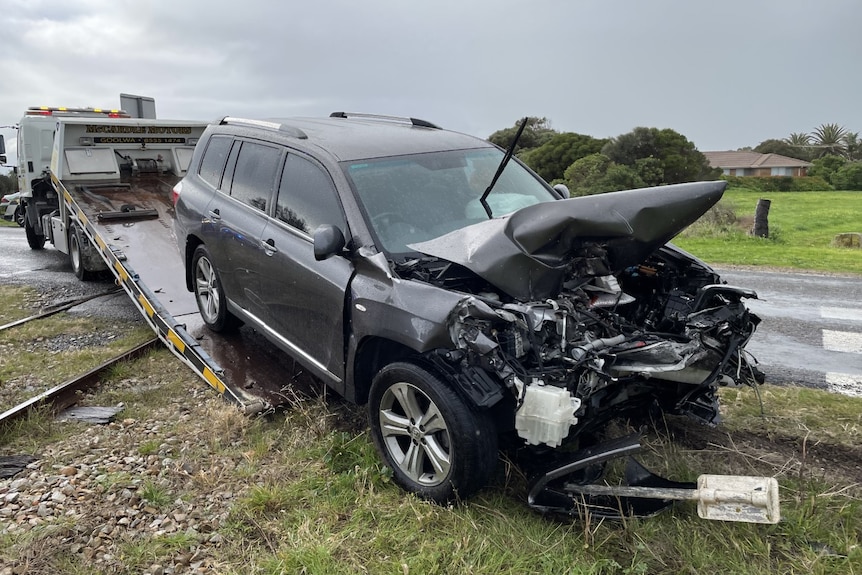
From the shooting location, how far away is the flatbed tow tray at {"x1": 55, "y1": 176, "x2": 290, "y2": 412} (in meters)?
5.05

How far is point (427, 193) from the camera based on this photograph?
14.3 ft

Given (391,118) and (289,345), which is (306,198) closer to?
(289,345)

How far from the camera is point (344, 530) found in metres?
3.31

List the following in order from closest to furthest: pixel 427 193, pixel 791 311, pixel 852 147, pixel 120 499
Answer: pixel 120 499
pixel 427 193
pixel 791 311
pixel 852 147

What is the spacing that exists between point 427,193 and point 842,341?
4826mm

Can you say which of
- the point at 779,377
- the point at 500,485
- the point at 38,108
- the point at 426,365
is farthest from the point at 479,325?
the point at 38,108

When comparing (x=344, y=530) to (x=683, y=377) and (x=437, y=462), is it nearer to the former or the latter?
(x=437, y=462)

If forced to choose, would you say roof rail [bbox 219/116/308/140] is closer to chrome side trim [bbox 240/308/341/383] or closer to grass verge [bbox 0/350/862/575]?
chrome side trim [bbox 240/308/341/383]

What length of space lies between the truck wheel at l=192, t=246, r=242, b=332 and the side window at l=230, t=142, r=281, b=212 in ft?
2.49

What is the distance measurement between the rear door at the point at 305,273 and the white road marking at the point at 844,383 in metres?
3.97

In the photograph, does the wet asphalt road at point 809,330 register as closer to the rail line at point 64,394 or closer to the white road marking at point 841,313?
the white road marking at point 841,313

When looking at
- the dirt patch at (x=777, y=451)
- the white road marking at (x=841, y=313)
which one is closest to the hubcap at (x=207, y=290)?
the dirt patch at (x=777, y=451)

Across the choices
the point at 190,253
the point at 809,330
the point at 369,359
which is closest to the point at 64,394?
the point at 190,253

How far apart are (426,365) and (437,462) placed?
1.63ft
